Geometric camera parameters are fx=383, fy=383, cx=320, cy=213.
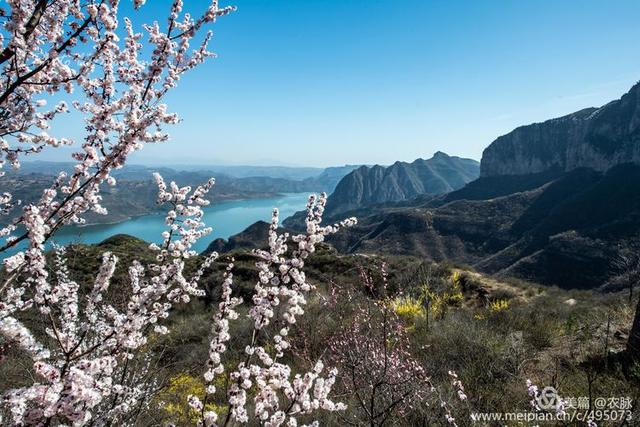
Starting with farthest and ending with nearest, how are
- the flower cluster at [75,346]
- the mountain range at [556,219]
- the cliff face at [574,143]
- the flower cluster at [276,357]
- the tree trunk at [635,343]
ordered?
the cliff face at [574,143]
the mountain range at [556,219]
the tree trunk at [635,343]
the flower cluster at [276,357]
the flower cluster at [75,346]

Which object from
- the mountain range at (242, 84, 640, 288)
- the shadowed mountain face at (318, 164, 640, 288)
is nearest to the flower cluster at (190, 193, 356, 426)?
the mountain range at (242, 84, 640, 288)

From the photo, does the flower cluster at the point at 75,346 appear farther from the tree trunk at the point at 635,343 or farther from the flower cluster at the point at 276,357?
the tree trunk at the point at 635,343

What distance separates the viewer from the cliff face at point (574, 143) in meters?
111

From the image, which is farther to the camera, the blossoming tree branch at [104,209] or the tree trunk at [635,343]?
the tree trunk at [635,343]

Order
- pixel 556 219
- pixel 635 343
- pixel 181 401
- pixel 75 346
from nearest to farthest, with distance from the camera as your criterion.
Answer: pixel 75 346 < pixel 635 343 < pixel 181 401 < pixel 556 219

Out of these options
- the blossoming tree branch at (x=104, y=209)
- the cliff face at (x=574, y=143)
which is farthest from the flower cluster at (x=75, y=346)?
the cliff face at (x=574, y=143)

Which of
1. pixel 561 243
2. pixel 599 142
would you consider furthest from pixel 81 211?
pixel 599 142

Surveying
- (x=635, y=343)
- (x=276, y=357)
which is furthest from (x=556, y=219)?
(x=276, y=357)

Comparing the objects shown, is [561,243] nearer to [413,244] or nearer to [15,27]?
[413,244]

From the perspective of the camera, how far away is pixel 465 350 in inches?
289

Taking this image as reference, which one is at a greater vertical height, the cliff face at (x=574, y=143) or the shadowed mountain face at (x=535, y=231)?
the cliff face at (x=574, y=143)

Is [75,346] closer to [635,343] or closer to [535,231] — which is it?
[635,343]

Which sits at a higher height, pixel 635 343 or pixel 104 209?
pixel 104 209

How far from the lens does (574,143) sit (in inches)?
5300
